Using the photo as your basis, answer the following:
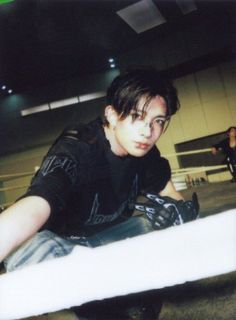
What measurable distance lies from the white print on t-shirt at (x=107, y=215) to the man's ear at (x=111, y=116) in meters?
0.30

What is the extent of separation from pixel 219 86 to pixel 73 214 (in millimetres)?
8122

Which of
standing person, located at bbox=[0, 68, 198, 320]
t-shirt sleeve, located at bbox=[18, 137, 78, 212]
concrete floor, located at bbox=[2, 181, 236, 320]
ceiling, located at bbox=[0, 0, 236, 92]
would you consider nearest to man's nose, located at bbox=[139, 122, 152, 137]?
standing person, located at bbox=[0, 68, 198, 320]

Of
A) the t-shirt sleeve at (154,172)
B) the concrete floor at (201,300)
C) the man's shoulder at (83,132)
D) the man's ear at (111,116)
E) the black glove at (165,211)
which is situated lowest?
the concrete floor at (201,300)

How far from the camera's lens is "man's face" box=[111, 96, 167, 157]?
1180mm

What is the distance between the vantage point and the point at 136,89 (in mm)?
1234

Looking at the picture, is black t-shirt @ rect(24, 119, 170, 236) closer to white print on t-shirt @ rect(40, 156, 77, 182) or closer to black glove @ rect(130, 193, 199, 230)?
Answer: white print on t-shirt @ rect(40, 156, 77, 182)

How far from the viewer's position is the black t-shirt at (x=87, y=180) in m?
0.95

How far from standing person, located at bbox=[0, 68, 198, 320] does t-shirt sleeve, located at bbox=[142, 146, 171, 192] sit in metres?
0.04

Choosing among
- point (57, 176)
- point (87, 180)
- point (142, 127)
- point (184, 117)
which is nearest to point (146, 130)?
point (142, 127)

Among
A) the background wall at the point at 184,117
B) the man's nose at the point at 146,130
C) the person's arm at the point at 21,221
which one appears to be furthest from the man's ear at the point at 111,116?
the background wall at the point at 184,117

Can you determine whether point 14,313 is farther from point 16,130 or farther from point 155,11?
point 16,130

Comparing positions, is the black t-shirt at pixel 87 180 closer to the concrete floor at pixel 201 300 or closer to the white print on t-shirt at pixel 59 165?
the white print on t-shirt at pixel 59 165

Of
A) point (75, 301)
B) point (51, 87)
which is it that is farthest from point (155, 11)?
point (75, 301)

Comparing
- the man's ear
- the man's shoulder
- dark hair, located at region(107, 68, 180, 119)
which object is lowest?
the man's shoulder
